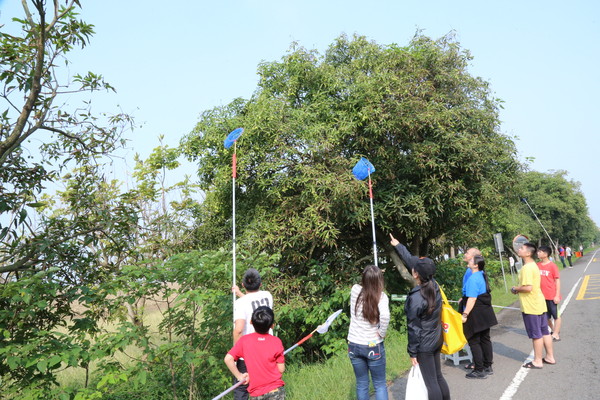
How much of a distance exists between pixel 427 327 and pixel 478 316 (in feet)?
7.11

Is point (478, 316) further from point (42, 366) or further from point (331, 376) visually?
point (42, 366)

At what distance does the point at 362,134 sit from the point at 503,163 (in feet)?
13.1

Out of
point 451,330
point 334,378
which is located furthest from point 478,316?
point 334,378

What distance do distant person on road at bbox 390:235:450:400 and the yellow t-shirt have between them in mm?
2528

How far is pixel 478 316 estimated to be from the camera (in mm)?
6086

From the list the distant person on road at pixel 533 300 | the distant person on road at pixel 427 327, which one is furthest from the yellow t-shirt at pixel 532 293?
the distant person on road at pixel 427 327

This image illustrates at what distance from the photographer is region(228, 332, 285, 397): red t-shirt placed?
11.9 feet

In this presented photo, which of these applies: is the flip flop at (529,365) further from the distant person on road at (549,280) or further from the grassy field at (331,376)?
the grassy field at (331,376)

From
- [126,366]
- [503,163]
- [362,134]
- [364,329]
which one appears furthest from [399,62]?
[126,366]

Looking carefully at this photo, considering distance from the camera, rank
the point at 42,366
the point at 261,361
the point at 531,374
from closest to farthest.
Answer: the point at 261,361 < the point at 42,366 < the point at 531,374

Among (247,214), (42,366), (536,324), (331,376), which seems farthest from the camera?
(247,214)

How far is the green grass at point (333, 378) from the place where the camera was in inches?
225

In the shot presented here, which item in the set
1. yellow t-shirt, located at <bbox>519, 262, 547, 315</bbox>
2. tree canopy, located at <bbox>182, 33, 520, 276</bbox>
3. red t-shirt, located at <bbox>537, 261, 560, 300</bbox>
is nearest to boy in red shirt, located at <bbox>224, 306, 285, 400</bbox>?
yellow t-shirt, located at <bbox>519, 262, 547, 315</bbox>

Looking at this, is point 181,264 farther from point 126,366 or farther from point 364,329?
point 364,329
